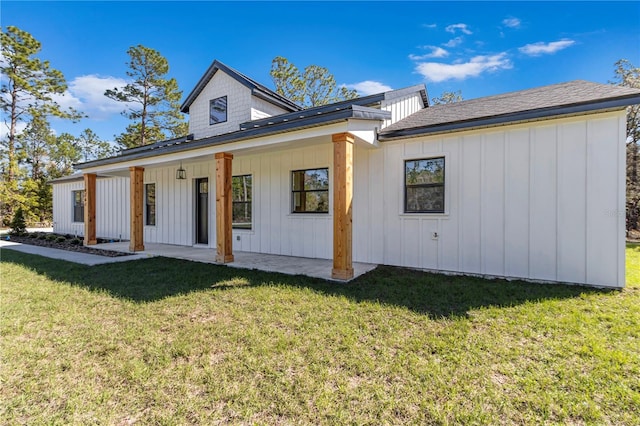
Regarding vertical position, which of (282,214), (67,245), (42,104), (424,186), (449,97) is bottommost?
(67,245)

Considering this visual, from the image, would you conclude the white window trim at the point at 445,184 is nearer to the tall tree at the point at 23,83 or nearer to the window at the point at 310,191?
the window at the point at 310,191

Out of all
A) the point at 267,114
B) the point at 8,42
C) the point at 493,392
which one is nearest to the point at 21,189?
the point at 8,42

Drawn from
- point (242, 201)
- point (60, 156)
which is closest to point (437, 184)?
point (242, 201)

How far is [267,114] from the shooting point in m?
10.5

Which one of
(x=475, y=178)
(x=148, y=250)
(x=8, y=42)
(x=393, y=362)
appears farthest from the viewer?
(x=8, y=42)

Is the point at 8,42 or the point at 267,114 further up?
the point at 8,42

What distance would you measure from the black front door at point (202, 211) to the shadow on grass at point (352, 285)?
3222 millimetres

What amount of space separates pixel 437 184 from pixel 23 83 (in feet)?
83.7

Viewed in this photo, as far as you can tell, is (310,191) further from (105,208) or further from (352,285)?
(105,208)

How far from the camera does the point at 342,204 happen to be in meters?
5.24

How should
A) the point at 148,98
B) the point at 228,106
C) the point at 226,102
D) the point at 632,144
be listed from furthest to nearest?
the point at 148,98 < the point at 632,144 < the point at 226,102 < the point at 228,106

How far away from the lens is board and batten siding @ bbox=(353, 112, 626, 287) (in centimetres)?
465

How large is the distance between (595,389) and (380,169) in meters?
5.08

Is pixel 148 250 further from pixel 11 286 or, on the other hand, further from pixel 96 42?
pixel 96 42
